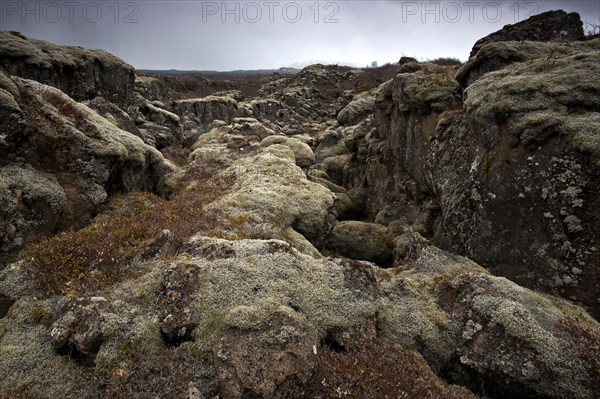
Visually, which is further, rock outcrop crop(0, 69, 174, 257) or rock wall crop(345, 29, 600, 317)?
rock outcrop crop(0, 69, 174, 257)

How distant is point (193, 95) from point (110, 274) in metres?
107

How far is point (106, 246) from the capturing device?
42.0 feet

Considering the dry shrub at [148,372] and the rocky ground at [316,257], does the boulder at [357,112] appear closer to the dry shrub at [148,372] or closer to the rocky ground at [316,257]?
the rocky ground at [316,257]

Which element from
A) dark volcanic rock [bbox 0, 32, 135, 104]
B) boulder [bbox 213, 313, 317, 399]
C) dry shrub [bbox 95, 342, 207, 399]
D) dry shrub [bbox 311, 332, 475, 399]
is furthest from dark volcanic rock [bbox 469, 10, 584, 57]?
dark volcanic rock [bbox 0, 32, 135, 104]

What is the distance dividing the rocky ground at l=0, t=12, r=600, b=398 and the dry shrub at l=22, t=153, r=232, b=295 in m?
0.08

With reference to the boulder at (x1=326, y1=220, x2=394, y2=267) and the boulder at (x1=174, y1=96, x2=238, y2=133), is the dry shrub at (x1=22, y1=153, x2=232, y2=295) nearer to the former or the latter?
the boulder at (x1=326, y1=220, x2=394, y2=267)

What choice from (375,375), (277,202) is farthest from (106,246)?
(375,375)

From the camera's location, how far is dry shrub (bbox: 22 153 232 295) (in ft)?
37.0

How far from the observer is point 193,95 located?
109 meters

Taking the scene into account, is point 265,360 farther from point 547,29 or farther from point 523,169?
Result: point 547,29

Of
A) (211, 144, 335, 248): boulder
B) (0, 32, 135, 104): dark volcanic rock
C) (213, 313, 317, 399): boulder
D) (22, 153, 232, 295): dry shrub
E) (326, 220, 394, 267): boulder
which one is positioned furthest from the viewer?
(0, 32, 135, 104): dark volcanic rock

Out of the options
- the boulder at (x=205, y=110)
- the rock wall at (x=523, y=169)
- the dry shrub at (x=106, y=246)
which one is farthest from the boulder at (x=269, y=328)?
the boulder at (x=205, y=110)

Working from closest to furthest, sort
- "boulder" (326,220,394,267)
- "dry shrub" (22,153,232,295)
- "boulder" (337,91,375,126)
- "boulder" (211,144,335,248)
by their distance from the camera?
"dry shrub" (22,153,232,295)
"boulder" (211,144,335,248)
"boulder" (326,220,394,267)
"boulder" (337,91,375,126)

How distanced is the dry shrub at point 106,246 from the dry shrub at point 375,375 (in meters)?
7.16
